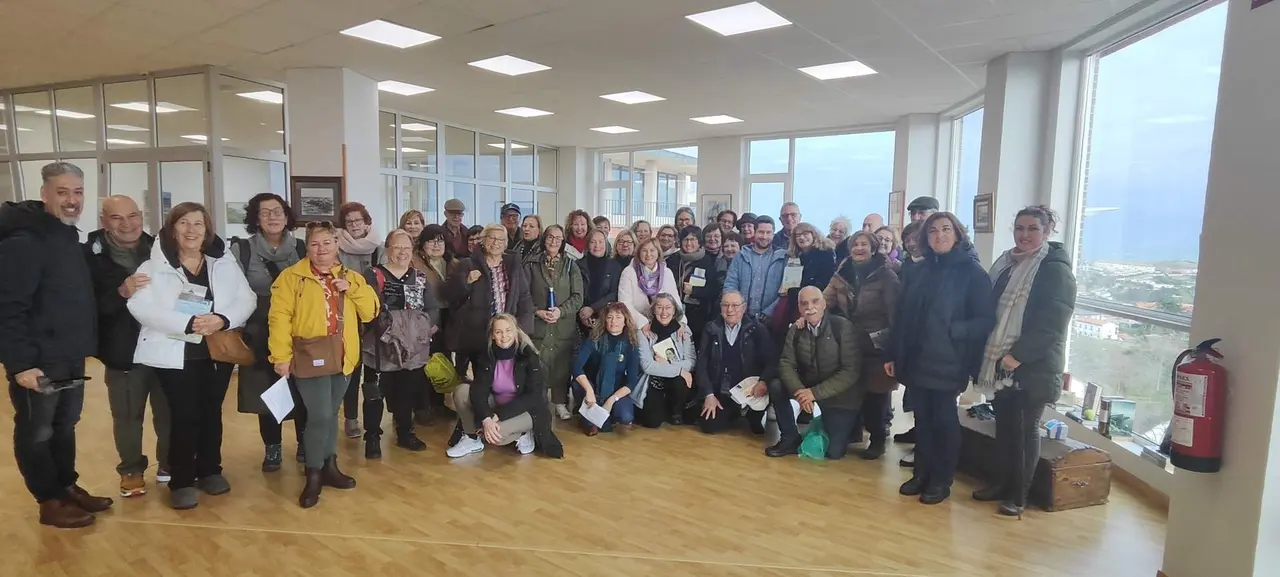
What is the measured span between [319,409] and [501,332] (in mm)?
1108

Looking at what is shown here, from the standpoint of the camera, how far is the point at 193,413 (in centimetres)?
324

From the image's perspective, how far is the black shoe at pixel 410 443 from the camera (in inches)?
166

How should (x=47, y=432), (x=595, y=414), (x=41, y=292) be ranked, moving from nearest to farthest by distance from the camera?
(x=41, y=292), (x=47, y=432), (x=595, y=414)

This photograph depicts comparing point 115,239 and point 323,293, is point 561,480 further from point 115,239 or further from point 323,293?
point 115,239

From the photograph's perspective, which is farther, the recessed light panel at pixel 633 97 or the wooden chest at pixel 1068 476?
the recessed light panel at pixel 633 97

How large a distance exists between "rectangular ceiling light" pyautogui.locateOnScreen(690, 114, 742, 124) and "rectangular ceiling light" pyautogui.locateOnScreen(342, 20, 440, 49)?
184 inches

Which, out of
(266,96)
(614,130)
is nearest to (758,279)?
(266,96)

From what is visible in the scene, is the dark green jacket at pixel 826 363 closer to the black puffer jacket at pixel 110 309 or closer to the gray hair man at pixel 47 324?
the black puffer jacket at pixel 110 309

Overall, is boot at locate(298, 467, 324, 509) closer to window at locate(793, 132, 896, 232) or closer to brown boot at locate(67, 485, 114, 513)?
brown boot at locate(67, 485, 114, 513)

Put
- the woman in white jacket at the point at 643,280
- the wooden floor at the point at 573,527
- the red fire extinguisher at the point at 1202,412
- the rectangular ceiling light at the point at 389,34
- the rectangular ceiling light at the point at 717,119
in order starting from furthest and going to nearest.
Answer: the rectangular ceiling light at the point at 717,119, the rectangular ceiling light at the point at 389,34, the woman in white jacket at the point at 643,280, the wooden floor at the point at 573,527, the red fire extinguisher at the point at 1202,412

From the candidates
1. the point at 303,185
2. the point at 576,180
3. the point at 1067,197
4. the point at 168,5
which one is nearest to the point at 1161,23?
the point at 1067,197

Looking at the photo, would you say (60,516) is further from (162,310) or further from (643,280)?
(643,280)

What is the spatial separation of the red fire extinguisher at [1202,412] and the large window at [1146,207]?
140 cm

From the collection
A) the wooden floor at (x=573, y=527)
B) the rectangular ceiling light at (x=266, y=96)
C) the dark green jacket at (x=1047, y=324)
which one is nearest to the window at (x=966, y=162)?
the dark green jacket at (x=1047, y=324)
